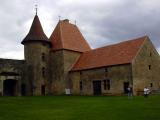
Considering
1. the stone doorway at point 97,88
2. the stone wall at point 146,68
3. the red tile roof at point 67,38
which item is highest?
the red tile roof at point 67,38

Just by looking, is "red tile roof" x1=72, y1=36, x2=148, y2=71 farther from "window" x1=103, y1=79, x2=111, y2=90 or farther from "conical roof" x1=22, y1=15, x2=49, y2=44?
"conical roof" x1=22, y1=15, x2=49, y2=44

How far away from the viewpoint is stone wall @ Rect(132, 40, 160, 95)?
4353 centimetres

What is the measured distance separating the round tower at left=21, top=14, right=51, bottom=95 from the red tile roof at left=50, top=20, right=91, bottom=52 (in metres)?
2.04

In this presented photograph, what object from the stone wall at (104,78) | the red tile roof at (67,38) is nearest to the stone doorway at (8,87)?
the red tile roof at (67,38)

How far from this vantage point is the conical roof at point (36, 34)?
5122 centimetres

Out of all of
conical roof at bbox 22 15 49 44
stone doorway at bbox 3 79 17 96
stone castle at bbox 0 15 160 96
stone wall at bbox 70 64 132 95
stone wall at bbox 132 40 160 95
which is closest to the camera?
stone wall at bbox 132 40 160 95

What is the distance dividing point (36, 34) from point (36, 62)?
4.33 m

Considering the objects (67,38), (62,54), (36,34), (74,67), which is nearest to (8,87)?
(36,34)

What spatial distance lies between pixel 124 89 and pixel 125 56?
174 inches

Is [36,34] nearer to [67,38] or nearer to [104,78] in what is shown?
[67,38]

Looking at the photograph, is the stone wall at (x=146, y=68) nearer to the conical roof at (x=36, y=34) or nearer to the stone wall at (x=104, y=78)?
the stone wall at (x=104, y=78)

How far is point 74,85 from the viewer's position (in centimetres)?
5116

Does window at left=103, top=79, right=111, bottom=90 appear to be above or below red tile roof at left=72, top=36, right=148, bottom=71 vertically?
below

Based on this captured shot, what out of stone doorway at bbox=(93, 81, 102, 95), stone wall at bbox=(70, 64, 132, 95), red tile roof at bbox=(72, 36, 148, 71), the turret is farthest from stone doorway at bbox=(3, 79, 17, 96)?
stone doorway at bbox=(93, 81, 102, 95)
